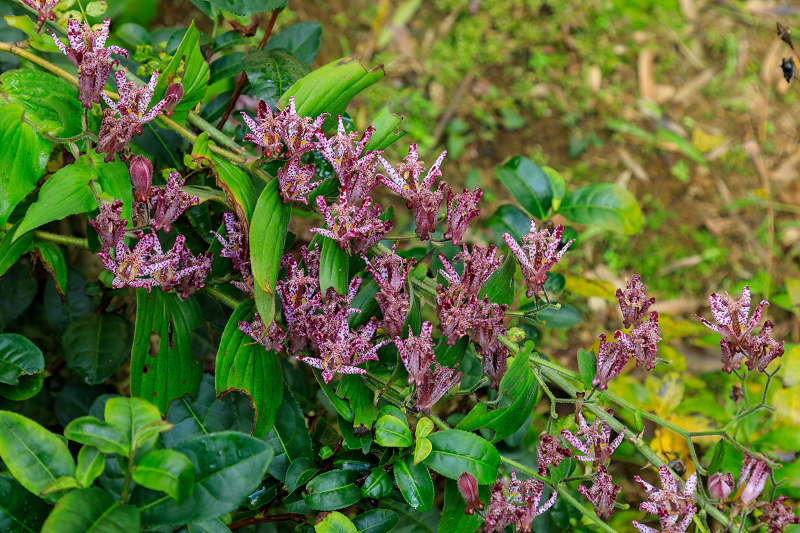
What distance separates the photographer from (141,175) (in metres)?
1.02

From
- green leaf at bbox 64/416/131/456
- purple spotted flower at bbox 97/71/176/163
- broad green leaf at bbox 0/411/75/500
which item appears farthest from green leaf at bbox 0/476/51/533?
purple spotted flower at bbox 97/71/176/163

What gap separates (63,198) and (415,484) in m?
0.74

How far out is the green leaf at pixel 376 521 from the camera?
110 cm

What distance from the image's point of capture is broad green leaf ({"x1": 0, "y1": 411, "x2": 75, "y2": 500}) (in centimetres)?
87

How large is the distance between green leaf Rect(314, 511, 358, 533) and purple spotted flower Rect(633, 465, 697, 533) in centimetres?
51

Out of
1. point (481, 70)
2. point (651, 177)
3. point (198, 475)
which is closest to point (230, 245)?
point (198, 475)

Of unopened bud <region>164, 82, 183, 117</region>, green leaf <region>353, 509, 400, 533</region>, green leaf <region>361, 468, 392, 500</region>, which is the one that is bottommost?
green leaf <region>353, 509, 400, 533</region>

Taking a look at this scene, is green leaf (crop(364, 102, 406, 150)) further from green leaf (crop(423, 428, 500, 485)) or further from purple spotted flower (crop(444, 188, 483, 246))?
green leaf (crop(423, 428, 500, 485))

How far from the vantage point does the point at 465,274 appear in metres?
1.09

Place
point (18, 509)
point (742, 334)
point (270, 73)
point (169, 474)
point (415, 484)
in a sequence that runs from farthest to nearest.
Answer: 1. point (270, 73)
2. point (742, 334)
3. point (415, 484)
4. point (18, 509)
5. point (169, 474)

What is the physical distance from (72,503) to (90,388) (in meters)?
0.72

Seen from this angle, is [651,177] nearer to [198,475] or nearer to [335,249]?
[335,249]

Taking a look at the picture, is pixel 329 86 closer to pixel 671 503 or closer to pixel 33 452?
pixel 33 452

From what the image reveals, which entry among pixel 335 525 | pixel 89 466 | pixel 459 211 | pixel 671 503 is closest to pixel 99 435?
pixel 89 466
